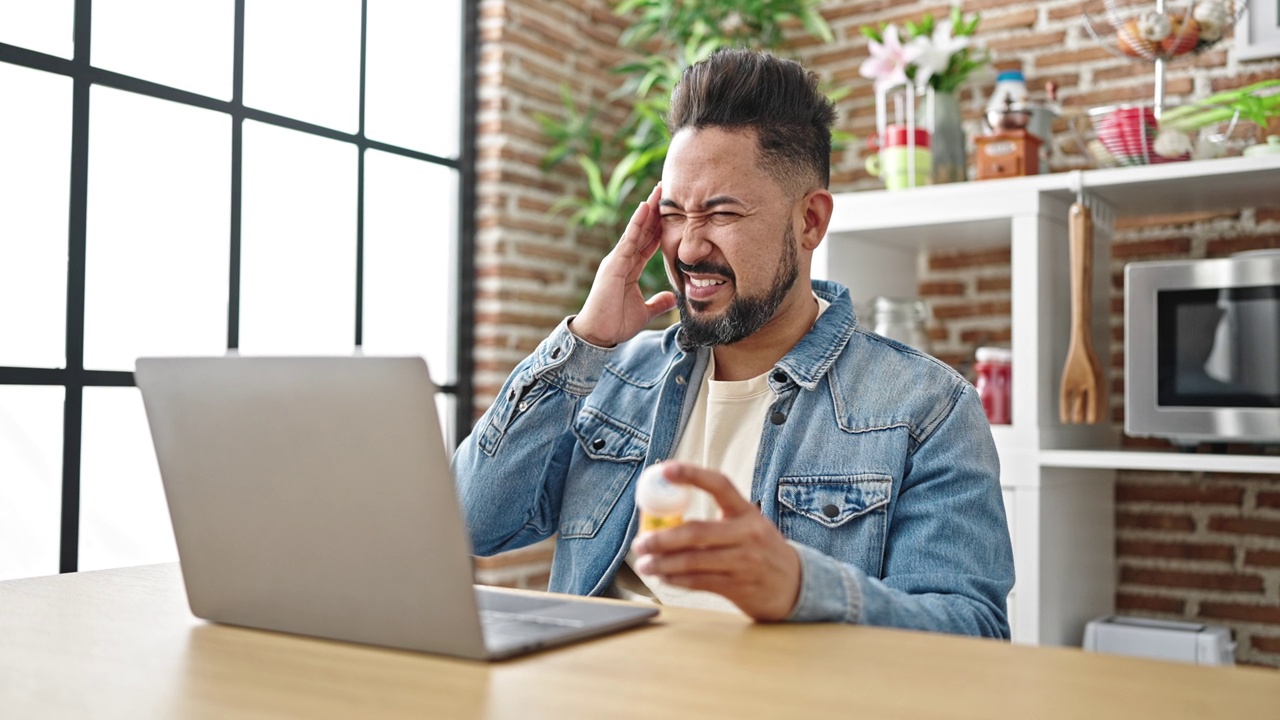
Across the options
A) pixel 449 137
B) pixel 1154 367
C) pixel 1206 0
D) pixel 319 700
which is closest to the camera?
pixel 319 700

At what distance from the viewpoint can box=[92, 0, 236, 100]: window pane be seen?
100 inches

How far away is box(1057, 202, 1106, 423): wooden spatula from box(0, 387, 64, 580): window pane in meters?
2.17

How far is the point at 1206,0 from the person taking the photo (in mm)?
2559

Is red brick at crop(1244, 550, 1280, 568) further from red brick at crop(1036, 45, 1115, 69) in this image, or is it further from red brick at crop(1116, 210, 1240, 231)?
red brick at crop(1036, 45, 1115, 69)

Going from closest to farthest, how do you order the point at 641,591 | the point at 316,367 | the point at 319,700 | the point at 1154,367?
the point at 319,700, the point at 316,367, the point at 641,591, the point at 1154,367

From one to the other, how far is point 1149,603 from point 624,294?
Result: 5.87 feet

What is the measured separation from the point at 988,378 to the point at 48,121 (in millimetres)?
2122

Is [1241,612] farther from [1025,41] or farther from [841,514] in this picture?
[841,514]

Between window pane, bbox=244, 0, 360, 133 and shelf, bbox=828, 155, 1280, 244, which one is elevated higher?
window pane, bbox=244, 0, 360, 133

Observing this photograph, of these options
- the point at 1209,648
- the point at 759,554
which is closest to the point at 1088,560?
the point at 1209,648

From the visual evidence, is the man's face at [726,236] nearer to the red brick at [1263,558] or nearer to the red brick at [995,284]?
the red brick at [995,284]

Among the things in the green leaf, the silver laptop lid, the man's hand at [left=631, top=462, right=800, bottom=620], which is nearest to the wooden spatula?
the green leaf

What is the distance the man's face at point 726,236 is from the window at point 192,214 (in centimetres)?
146

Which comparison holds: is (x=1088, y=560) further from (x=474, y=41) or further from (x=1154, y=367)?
(x=474, y=41)
